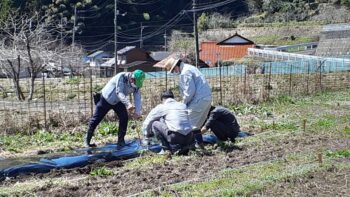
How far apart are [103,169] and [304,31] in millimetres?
49398

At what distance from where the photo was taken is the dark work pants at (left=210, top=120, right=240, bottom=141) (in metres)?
8.07

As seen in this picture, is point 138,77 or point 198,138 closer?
point 198,138

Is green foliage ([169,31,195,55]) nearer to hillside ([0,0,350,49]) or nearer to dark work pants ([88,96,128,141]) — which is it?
hillside ([0,0,350,49])

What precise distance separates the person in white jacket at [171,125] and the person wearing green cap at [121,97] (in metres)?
0.63

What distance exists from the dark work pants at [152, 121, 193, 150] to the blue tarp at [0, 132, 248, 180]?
1.51ft

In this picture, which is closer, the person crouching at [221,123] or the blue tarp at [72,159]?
the blue tarp at [72,159]

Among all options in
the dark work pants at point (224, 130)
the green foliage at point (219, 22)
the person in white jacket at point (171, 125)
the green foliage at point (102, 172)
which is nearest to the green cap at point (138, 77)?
the person in white jacket at point (171, 125)

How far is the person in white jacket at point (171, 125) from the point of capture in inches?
285

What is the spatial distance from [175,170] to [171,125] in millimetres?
1110

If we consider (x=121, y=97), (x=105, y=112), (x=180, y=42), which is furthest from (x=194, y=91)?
(x=180, y=42)

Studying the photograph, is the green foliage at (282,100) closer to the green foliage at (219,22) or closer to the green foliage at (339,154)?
the green foliage at (339,154)

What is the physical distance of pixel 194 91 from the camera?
305 inches

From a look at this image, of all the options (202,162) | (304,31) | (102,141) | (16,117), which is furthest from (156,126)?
(304,31)

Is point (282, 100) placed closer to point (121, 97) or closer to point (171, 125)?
point (121, 97)
